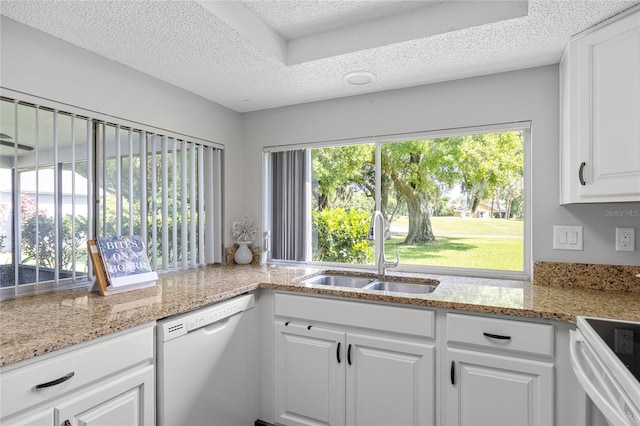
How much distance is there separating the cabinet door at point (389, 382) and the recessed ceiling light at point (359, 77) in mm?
1503

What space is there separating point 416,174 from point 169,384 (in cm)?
195

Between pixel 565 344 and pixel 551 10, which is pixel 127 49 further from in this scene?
pixel 565 344

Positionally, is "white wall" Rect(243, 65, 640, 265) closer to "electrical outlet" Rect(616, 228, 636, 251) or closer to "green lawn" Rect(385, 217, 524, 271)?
"electrical outlet" Rect(616, 228, 636, 251)

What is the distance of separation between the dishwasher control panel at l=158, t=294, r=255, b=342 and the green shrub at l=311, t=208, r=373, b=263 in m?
0.91

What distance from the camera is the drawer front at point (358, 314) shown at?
1.72 meters

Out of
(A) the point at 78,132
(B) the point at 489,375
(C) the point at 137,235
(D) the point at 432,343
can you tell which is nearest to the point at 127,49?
(A) the point at 78,132

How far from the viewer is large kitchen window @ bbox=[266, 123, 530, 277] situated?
2285 mm

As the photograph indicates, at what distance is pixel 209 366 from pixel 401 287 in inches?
47.1

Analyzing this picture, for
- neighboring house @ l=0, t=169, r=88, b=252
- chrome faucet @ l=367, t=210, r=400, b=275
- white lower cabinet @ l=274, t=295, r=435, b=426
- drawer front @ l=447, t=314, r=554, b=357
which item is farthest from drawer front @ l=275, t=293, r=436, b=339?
neighboring house @ l=0, t=169, r=88, b=252

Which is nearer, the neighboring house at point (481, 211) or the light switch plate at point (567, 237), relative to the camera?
the light switch plate at point (567, 237)

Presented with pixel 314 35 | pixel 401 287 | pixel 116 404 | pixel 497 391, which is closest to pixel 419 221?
pixel 401 287

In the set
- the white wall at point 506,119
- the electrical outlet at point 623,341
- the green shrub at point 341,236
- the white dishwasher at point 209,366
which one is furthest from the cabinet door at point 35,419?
the white wall at point 506,119

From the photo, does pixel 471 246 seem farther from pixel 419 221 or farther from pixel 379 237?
pixel 379 237

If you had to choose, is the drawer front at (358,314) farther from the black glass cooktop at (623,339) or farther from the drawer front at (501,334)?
the black glass cooktop at (623,339)
